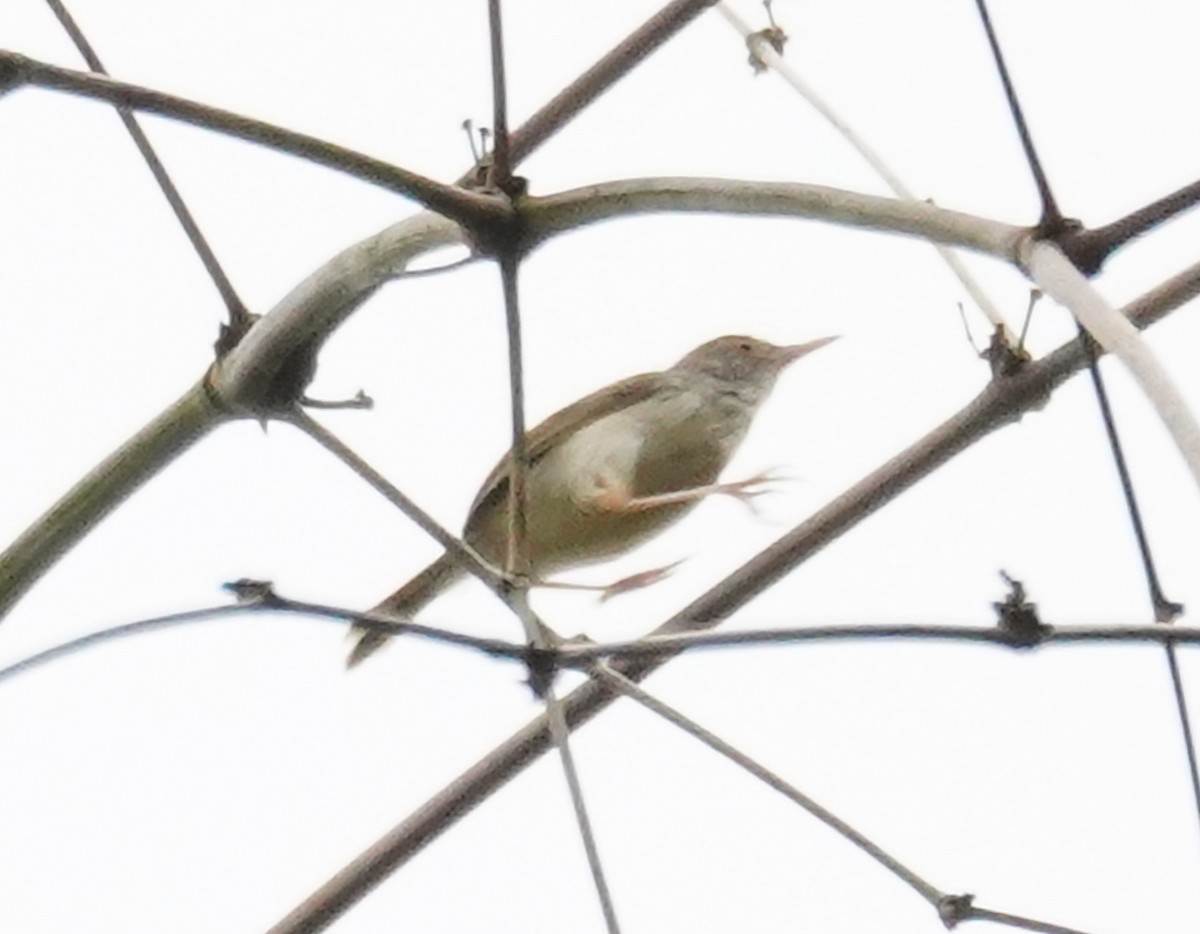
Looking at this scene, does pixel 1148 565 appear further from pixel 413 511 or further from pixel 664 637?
pixel 413 511

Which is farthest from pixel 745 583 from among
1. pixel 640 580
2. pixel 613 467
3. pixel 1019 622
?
pixel 613 467

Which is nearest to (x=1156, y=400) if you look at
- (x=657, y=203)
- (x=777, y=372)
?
(x=657, y=203)

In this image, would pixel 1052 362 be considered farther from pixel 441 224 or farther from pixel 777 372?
pixel 777 372

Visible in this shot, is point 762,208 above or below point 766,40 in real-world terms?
below

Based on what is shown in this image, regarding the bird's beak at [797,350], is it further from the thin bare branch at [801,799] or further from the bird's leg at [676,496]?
the thin bare branch at [801,799]

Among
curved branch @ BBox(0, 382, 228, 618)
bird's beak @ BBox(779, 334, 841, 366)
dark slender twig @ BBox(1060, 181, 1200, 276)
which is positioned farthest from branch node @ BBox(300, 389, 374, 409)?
bird's beak @ BBox(779, 334, 841, 366)
